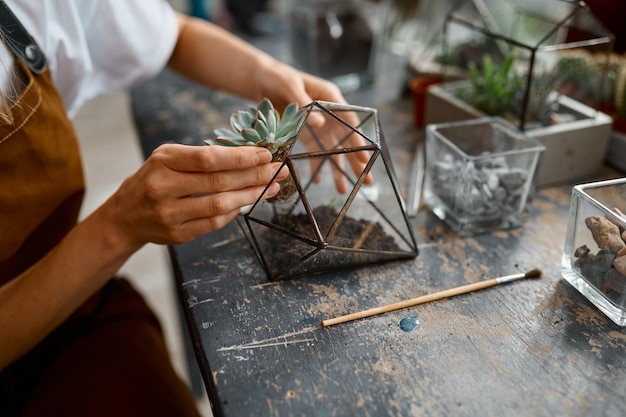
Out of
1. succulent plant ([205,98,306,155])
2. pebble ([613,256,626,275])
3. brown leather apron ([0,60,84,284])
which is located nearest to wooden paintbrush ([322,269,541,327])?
pebble ([613,256,626,275])

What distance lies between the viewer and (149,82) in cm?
153

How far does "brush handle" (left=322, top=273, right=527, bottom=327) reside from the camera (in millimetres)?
676

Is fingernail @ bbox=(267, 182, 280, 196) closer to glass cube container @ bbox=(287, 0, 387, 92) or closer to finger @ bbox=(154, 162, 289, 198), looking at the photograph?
finger @ bbox=(154, 162, 289, 198)

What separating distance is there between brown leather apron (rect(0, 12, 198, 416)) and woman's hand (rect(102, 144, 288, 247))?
21 cm

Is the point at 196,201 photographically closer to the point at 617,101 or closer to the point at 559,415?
the point at 559,415

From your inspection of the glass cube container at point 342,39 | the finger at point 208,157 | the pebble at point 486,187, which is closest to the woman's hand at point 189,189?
the finger at point 208,157

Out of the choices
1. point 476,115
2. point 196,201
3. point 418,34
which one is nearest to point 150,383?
point 196,201

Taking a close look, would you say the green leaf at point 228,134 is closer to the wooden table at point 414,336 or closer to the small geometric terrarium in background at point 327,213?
the small geometric terrarium in background at point 327,213

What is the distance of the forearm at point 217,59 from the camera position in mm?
1062

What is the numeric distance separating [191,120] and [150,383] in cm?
64

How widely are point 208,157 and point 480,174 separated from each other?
409 mm

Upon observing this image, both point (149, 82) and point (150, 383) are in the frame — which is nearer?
point (150, 383)

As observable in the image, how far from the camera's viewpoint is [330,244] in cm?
74

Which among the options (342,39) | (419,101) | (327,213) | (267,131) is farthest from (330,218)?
(342,39)
